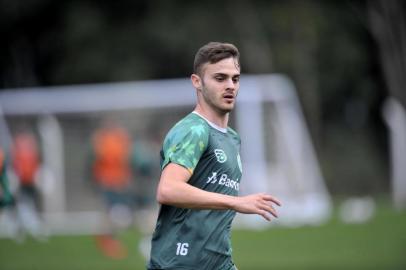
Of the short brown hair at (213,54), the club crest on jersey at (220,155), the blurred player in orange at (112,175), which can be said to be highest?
the blurred player in orange at (112,175)

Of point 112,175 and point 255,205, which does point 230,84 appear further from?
point 112,175

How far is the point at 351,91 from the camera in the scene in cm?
4406

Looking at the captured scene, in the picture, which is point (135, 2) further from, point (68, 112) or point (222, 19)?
point (68, 112)

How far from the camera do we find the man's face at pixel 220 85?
21.6 ft

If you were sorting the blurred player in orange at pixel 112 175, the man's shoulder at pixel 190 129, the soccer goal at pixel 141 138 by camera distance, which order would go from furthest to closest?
the soccer goal at pixel 141 138
the blurred player in orange at pixel 112 175
the man's shoulder at pixel 190 129

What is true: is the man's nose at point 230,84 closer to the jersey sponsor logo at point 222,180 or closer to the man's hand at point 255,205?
the jersey sponsor logo at point 222,180

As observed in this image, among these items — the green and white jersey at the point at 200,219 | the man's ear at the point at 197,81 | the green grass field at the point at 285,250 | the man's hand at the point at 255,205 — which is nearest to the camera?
the man's hand at the point at 255,205

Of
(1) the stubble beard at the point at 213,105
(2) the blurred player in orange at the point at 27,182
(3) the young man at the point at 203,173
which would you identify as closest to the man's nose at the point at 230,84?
(3) the young man at the point at 203,173

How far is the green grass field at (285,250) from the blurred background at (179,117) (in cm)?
5

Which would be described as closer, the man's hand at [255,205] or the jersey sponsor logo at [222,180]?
the man's hand at [255,205]

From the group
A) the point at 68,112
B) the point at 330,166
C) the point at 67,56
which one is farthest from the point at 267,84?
the point at 67,56

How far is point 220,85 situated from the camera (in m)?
6.61

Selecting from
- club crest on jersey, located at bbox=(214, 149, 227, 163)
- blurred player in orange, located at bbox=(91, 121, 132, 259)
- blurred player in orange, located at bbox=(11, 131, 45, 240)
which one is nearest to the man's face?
club crest on jersey, located at bbox=(214, 149, 227, 163)

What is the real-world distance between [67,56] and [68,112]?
1667 cm
